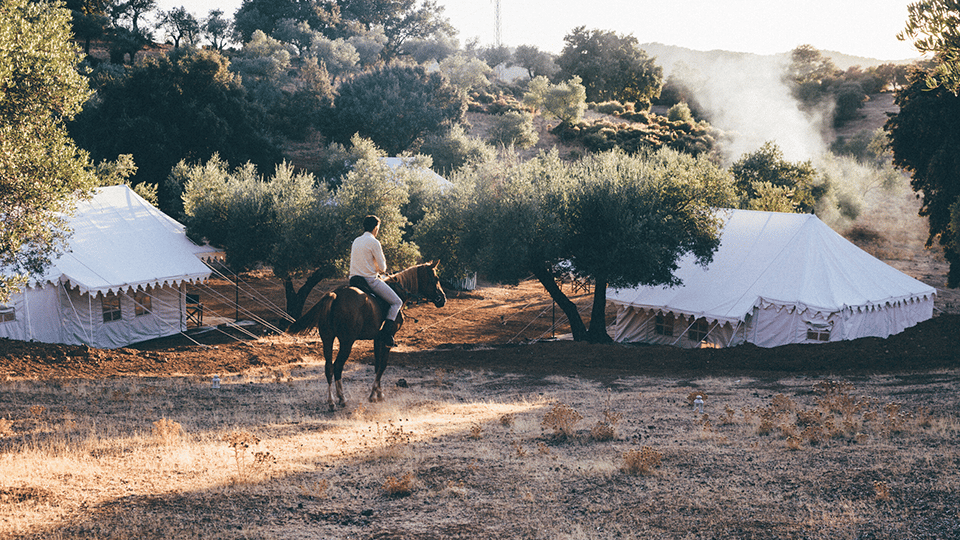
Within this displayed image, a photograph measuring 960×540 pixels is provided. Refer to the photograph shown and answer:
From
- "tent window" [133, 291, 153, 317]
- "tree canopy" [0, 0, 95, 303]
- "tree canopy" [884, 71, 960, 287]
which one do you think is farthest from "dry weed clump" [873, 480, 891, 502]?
"tree canopy" [884, 71, 960, 287]

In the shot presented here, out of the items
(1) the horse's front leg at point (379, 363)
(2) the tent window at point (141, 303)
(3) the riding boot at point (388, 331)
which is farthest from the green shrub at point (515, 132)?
(3) the riding boot at point (388, 331)

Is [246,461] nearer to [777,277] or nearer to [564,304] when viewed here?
[564,304]

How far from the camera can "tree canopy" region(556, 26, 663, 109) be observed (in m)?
90.3

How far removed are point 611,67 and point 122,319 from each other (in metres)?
82.4

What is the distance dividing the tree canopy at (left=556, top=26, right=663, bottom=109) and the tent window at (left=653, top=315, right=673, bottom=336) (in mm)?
70467

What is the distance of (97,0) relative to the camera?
68.9 meters

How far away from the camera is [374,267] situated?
11945 mm

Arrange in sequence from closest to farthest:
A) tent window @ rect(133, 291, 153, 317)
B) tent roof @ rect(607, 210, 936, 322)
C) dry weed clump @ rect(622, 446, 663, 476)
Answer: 1. dry weed clump @ rect(622, 446, 663, 476)
2. tent roof @ rect(607, 210, 936, 322)
3. tent window @ rect(133, 291, 153, 317)

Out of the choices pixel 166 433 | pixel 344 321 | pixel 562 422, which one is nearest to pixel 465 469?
pixel 562 422

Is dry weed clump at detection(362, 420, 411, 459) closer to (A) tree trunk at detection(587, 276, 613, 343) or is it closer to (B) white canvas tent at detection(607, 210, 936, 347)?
(A) tree trunk at detection(587, 276, 613, 343)

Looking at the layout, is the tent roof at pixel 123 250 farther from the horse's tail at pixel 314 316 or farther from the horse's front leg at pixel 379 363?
the horse's front leg at pixel 379 363

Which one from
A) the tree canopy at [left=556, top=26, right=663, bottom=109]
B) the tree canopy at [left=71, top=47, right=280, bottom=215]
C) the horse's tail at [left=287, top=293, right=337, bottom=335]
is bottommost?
the horse's tail at [left=287, top=293, right=337, bottom=335]

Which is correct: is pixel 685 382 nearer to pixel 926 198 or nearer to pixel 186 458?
pixel 186 458

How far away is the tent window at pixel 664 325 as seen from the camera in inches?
931
